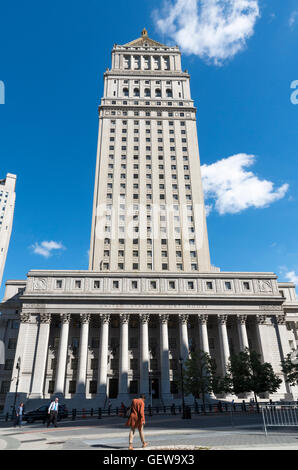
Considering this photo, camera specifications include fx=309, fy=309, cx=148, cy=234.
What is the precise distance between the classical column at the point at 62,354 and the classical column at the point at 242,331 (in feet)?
92.9

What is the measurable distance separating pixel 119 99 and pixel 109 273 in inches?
2144

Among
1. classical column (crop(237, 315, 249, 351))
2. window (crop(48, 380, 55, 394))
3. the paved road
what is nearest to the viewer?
the paved road

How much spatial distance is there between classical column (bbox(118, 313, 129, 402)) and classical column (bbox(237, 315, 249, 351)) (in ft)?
61.5

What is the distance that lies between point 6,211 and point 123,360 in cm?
10906

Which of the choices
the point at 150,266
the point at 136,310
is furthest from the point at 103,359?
the point at 150,266

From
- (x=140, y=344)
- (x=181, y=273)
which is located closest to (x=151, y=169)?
(x=181, y=273)

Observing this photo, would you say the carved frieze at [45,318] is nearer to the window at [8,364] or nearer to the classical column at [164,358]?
the window at [8,364]

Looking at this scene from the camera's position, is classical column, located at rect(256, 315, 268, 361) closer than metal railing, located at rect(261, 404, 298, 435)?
No

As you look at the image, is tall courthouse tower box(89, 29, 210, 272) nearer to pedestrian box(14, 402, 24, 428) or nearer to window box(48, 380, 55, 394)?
window box(48, 380, 55, 394)

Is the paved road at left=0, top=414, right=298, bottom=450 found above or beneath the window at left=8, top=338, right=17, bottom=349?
beneath

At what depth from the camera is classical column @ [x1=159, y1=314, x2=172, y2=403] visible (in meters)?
46.1

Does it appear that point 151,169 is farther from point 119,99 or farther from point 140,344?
point 140,344

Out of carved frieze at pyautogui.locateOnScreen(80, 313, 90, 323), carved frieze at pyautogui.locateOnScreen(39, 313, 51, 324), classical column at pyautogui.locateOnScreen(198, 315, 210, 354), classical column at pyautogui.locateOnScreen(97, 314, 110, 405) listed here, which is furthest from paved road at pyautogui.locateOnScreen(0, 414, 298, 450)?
carved frieze at pyautogui.locateOnScreen(39, 313, 51, 324)

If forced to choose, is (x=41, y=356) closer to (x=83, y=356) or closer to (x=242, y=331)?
A: (x=83, y=356)
